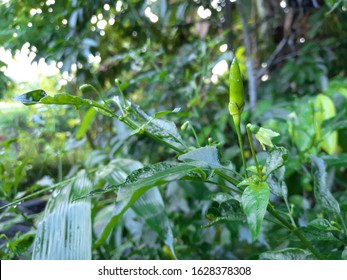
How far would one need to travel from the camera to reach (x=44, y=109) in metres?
0.77

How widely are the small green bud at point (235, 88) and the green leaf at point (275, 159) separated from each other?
46 millimetres

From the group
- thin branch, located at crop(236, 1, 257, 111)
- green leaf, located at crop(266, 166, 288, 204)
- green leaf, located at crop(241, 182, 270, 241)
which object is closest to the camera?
green leaf, located at crop(241, 182, 270, 241)

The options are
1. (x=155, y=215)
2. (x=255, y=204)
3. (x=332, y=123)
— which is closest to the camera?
(x=255, y=204)

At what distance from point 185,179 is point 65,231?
176 millimetres

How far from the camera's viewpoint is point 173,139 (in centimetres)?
37

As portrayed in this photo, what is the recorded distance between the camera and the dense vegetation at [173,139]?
0.38 m

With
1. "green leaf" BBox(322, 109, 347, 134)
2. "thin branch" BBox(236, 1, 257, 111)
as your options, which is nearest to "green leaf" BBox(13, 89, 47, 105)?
"green leaf" BBox(322, 109, 347, 134)

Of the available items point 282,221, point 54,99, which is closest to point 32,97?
point 54,99

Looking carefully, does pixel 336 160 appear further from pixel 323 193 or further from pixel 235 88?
pixel 235 88

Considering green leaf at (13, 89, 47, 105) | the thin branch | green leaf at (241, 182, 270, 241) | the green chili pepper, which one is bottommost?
green leaf at (241, 182, 270, 241)

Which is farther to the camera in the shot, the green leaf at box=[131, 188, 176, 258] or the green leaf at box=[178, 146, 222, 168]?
the green leaf at box=[131, 188, 176, 258]

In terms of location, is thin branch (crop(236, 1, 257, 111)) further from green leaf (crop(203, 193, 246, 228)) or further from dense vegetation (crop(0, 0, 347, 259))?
green leaf (crop(203, 193, 246, 228))

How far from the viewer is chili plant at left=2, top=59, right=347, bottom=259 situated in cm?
33
